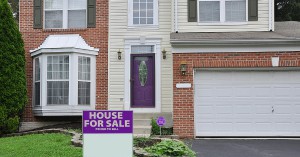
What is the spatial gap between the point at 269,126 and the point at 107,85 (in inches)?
214

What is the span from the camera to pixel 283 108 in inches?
529

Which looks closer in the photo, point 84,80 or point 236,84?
point 236,84

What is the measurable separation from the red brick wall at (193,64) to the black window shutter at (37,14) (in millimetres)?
5195

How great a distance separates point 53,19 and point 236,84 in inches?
264

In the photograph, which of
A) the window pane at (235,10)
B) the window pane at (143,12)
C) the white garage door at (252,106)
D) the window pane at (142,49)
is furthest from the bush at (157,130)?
the window pane at (235,10)

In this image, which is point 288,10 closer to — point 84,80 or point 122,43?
point 122,43

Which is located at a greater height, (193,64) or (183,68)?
(193,64)

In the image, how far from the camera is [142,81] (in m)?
15.3

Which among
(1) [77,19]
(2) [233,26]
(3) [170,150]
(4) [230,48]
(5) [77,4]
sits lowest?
(3) [170,150]

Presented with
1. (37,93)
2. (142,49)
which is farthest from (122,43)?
(37,93)

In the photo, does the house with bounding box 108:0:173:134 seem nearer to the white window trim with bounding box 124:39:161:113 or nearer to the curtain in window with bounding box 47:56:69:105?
the white window trim with bounding box 124:39:161:113

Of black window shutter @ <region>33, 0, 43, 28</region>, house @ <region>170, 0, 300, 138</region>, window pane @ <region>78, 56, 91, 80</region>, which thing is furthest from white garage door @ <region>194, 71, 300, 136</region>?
black window shutter @ <region>33, 0, 43, 28</region>

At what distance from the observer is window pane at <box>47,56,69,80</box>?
48.1ft

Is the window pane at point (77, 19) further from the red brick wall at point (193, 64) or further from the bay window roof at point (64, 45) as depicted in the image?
the red brick wall at point (193, 64)
